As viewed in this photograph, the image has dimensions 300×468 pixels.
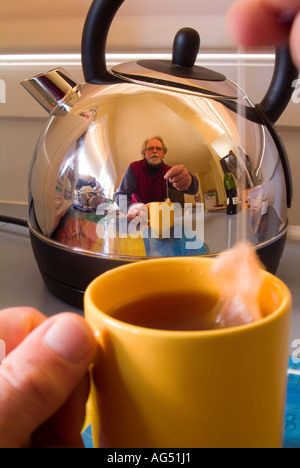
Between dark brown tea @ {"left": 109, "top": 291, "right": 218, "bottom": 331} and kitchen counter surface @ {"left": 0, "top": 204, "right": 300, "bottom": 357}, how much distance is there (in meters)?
0.20

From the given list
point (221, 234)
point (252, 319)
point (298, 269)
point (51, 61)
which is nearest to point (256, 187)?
point (221, 234)

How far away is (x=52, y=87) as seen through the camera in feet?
1.77

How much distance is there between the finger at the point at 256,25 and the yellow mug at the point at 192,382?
177 mm

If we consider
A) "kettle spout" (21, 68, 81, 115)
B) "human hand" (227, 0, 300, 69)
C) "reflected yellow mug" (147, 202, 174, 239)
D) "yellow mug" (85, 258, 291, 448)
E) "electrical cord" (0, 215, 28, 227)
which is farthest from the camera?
"electrical cord" (0, 215, 28, 227)

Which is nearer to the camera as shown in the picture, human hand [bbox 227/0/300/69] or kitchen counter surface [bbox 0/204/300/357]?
human hand [bbox 227/0/300/69]

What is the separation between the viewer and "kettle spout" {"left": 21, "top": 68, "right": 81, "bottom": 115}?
0.53 m

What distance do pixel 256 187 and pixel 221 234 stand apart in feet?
0.19

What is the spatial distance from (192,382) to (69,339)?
0.05 m

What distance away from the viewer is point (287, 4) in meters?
0.29

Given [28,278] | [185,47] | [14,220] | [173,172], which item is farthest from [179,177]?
[14,220]

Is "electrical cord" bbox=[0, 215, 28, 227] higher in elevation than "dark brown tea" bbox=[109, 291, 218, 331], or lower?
lower

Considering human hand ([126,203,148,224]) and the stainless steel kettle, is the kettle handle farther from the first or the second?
human hand ([126,203,148,224])

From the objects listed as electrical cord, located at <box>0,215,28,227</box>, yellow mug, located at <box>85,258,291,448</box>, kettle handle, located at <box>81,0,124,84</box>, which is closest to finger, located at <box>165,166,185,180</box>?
kettle handle, located at <box>81,0,124,84</box>
